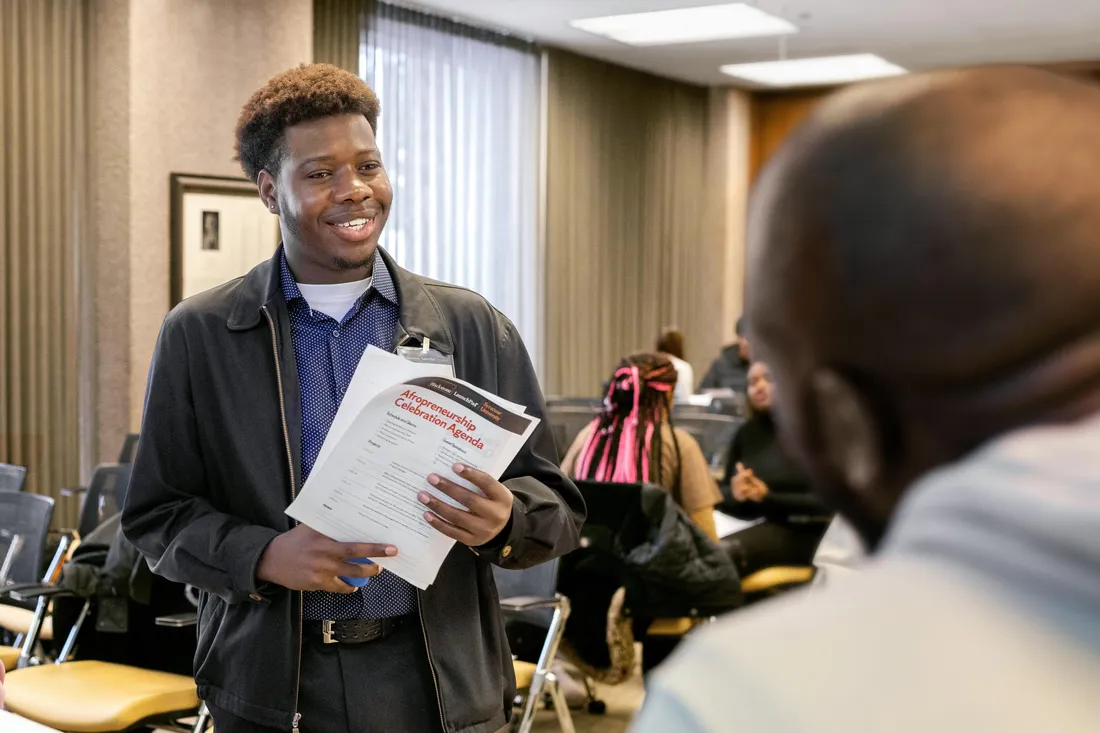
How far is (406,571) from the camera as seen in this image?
169 centimetres

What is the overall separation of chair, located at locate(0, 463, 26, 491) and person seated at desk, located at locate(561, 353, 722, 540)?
2116 millimetres

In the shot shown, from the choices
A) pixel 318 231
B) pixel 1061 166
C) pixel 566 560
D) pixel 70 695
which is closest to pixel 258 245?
pixel 566 560

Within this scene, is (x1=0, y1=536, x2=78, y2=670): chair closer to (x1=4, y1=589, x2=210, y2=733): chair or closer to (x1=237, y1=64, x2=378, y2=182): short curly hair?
(x1=4, y1=589, x2=210, y2=733): chair

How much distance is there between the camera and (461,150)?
9.20 meters

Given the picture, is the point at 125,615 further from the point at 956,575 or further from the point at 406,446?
the point at 956,575

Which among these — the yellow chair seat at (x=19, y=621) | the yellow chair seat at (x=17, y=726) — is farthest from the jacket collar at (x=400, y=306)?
the yellow chair seat at (x=19, y=621)

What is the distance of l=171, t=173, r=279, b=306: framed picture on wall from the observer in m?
6.48

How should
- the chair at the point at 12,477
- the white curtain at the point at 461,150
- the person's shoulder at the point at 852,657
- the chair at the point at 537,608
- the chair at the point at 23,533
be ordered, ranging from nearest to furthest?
the person's shoulder at the point at 852,657 → the chair at the point at 537,608 → the chair at the point at 23,533 → the chair at the point at 12,477 → the white curtain at the point at 461,150

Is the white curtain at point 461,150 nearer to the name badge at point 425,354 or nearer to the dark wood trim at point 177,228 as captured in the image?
the dark wood trim at point 177,228

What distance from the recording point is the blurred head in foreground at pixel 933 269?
1.38ft

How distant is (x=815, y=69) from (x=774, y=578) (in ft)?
22.5

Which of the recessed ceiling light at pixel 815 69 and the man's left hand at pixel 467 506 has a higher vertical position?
the recessed ceiling light at pixel 815 69

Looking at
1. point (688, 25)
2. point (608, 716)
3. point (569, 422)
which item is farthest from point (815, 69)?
point (608, 716)

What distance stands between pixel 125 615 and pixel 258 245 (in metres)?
3.41
